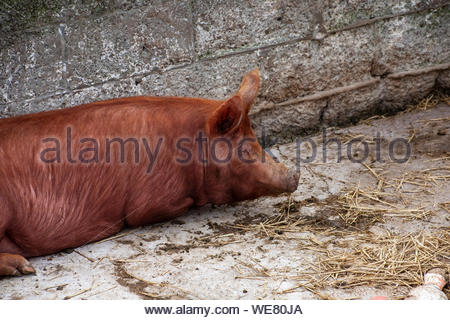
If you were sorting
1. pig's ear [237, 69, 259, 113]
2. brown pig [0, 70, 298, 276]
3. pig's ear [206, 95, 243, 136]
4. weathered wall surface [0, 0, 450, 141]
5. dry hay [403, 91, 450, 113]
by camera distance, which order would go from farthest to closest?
dry hay [403, 91, 450, 113], weathered wall surface [0, 0, 450, 141], pig's ear [237, 69, 259, 113], pig's ear [206, 95, 243, 136], brown pig [0, 70, 298, 276]

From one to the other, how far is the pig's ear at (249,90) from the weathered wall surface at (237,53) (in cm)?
69

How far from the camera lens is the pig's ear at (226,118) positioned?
9.88 ft

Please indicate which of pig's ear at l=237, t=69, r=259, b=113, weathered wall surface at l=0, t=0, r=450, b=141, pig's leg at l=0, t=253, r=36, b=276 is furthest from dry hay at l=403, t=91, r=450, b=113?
pig's leg at l=0, t=253, r=36, b=276

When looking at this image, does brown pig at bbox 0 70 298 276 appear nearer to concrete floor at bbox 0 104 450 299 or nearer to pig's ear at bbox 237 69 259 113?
pig's ear at bbox 237 69 259 113

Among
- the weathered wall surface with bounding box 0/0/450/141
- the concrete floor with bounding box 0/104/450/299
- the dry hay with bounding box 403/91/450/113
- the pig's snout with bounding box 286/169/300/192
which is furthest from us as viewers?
the dry hay with bounding box 403/91/450/113

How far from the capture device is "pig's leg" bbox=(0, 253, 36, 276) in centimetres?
269

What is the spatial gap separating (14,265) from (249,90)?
1480mm

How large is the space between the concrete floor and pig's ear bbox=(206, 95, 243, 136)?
54 centimetres

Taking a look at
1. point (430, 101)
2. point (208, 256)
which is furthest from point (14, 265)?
point (430, 101)

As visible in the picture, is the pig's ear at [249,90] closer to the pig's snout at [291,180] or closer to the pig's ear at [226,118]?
the pig's ear at [226,118]

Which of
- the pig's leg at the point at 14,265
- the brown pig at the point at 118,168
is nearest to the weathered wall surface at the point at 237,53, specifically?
the brown pig at the point at 118,168

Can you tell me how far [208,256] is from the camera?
2912 mm

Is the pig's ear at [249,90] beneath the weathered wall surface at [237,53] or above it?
beneath
